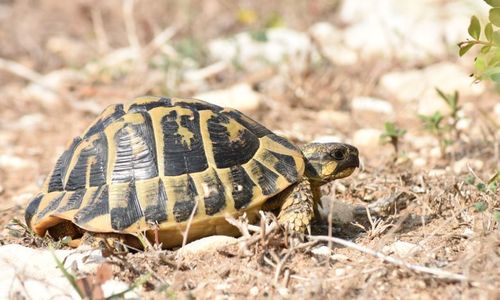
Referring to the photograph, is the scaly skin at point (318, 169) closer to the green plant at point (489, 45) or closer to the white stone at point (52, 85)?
the green plant at point (489, 45)

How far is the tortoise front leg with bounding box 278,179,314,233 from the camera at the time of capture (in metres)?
2.91

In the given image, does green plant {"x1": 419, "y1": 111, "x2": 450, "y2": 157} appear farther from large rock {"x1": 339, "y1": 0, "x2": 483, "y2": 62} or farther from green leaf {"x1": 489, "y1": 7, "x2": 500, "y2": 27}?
large rock {"x1": 339, "y1": 0, "x2": 483, "y2": 62}

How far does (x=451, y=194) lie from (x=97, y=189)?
157 centimetres

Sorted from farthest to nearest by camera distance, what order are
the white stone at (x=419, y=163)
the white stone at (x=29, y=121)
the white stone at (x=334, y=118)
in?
the white stone at (x=29, y=121), the white stone at (x=334, y=118), the white stone at (x=419, y=163)

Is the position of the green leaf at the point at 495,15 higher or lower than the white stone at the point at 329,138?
higher

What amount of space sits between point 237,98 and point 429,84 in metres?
1.56

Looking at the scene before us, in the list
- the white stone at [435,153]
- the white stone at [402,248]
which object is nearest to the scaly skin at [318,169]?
the white stone at [402,248]

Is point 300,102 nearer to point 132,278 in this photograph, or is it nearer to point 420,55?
point 420,55

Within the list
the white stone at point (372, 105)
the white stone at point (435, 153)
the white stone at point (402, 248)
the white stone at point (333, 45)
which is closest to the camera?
the white stone at point (402, 248)

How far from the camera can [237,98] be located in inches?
221

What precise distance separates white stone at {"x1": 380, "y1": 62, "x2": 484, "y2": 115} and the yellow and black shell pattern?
8.49 feet

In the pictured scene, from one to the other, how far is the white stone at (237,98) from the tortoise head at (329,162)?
7.71 ft

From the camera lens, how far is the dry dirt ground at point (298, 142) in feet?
8.21

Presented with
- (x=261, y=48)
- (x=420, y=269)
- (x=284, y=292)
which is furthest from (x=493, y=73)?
(x=261, y=48)
